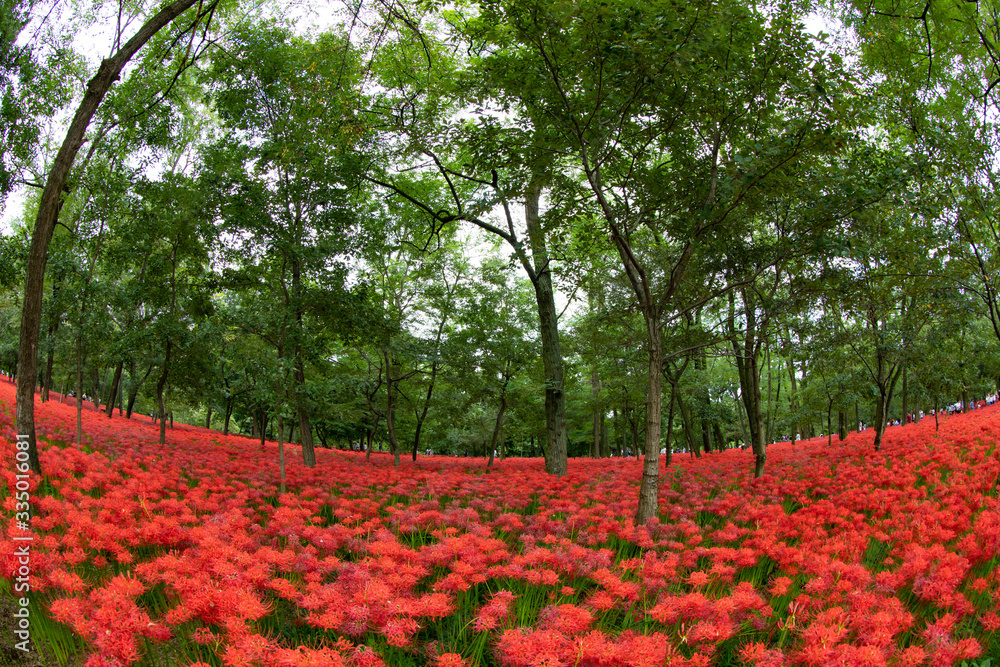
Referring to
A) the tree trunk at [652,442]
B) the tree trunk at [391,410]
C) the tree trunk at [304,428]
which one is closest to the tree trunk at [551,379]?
the tree trunk at [391,410]

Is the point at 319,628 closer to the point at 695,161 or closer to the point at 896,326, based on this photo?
the point at 695,161

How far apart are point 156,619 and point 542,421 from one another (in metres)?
17.8

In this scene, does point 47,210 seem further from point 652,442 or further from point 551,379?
point 551,379

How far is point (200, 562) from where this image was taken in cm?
329

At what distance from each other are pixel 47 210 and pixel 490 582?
21.7 feet

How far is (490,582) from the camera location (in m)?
3.88

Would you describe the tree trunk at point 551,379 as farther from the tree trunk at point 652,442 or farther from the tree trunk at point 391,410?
the tree trunk at point 652,442

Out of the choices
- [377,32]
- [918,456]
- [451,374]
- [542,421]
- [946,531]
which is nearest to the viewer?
[946,531]

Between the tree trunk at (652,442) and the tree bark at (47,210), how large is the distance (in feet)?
21.7

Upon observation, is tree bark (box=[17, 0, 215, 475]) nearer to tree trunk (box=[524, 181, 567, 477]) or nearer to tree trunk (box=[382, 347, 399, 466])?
tree trunk (box=[524, 181, 567, 477])

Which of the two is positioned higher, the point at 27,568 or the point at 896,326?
the point at 896,326

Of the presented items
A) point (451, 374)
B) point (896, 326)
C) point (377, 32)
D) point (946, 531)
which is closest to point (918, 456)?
point (896, 326)

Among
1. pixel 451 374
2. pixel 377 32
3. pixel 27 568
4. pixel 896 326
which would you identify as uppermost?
pixel 377 32

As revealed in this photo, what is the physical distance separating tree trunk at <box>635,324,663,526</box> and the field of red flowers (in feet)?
1.27
